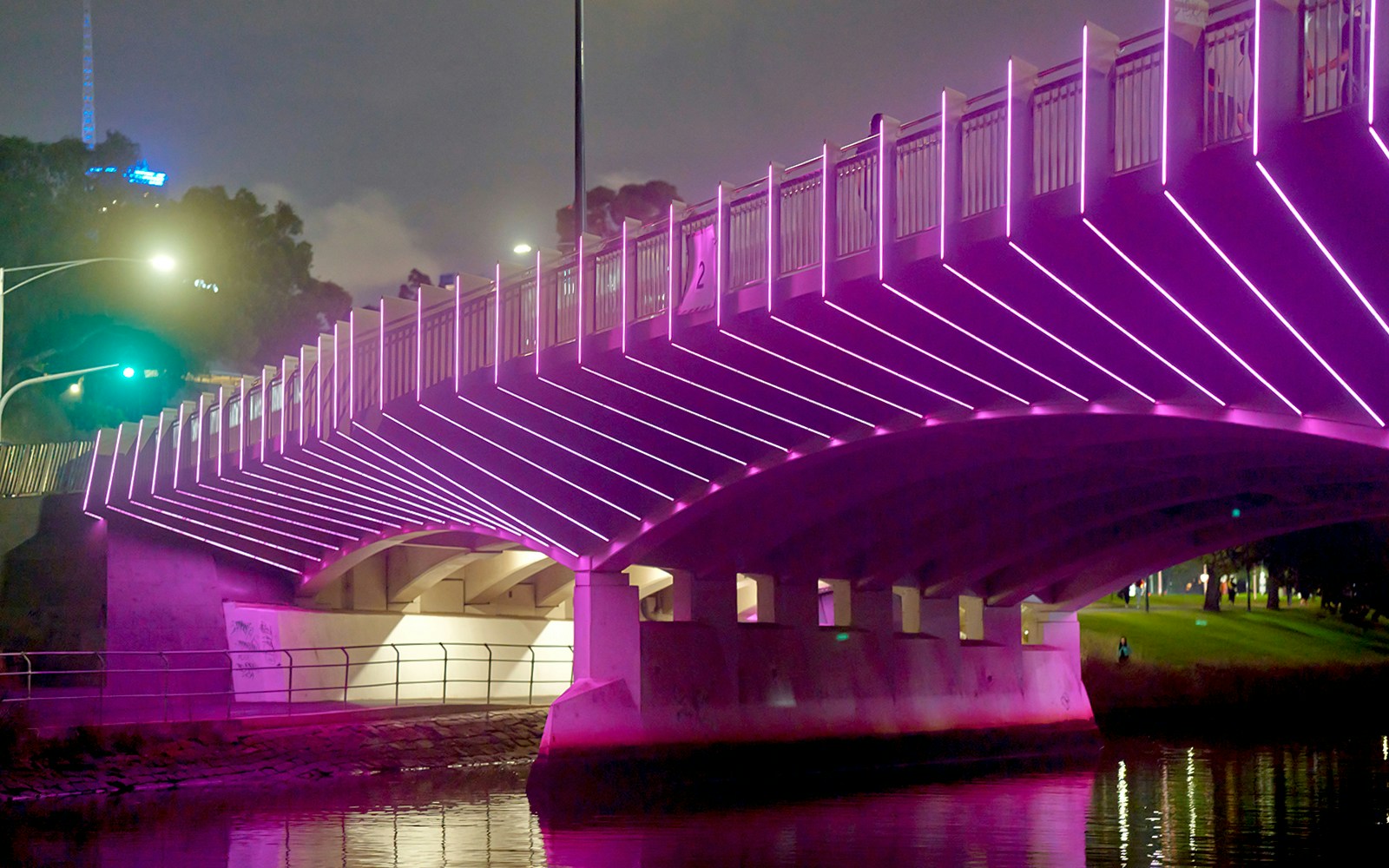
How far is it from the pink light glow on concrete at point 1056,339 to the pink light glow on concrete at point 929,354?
1654 mm

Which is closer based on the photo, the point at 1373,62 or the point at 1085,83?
the point at 1373,62

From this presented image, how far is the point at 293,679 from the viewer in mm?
39688

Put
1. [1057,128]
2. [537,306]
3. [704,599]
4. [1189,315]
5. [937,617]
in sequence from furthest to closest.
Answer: [937,617], [704,599], [537,306], [1189,315], [1057,128]

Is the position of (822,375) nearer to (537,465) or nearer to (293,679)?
(537,465)

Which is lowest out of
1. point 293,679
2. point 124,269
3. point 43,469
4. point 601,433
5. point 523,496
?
point 293,679

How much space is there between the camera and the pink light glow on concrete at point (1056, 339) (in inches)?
671

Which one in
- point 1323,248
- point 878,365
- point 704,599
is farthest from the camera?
point 704,599

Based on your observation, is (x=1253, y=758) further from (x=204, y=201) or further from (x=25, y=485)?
(x=204, y=201)

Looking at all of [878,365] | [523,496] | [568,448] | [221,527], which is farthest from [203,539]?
[878,365]

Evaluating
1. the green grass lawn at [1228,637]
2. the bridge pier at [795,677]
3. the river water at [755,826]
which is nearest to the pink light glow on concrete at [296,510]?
the river water at [755,826]

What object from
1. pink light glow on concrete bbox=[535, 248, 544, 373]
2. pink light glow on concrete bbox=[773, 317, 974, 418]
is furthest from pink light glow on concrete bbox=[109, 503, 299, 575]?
pink light glow on concrete bbox=[773, 317, 974, 418]

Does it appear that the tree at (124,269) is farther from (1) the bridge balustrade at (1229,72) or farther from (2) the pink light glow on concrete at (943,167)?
(1) the bridge balustrade at (1229,72)

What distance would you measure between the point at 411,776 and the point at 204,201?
43.7 metres

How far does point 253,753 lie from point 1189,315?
58.4 feet
